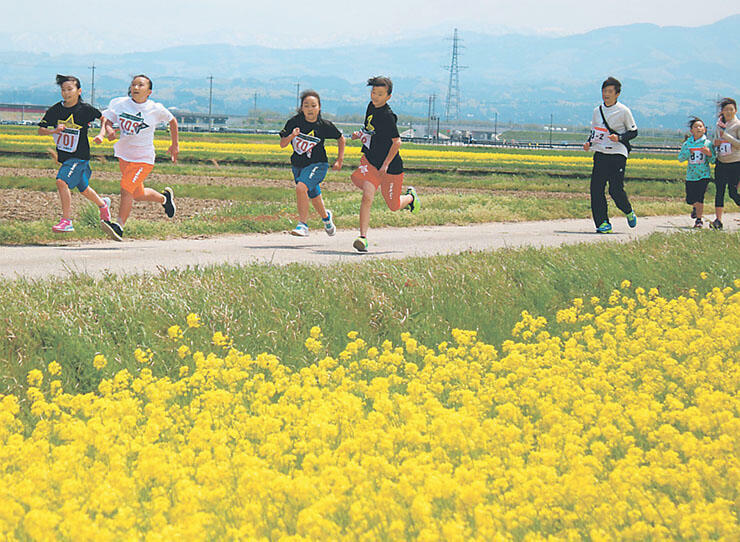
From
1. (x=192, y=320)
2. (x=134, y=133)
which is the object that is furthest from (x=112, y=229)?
(x=192, y=320)

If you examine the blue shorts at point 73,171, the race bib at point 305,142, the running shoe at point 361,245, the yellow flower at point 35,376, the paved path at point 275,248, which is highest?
the race bib at point 305,142

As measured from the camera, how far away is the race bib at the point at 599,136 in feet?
48.8

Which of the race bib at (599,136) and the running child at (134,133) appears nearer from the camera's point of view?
the running child at (134,133)

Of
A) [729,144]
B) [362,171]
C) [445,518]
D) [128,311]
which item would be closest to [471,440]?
[445,518]

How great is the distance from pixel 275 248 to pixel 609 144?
231 inches

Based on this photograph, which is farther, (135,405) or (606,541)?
(135,405)

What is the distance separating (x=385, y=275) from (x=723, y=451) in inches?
167

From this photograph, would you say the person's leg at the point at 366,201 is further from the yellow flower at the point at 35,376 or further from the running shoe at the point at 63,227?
the yellow flower at the point at 35,376

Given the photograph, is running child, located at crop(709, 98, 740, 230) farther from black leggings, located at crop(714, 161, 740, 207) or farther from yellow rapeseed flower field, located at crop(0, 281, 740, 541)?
yellow rapeseed flower field, located at crop(0, 281, 740, 541)

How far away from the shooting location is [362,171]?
480 inches

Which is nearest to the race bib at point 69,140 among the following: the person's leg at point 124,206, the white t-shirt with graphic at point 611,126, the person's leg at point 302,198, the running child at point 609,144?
the person's leg at point 124,206

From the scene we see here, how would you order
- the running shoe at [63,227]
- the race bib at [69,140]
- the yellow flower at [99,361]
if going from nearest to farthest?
the yellow flower at [99,361], the race bib at [69,140], the running shoe at [63,227]

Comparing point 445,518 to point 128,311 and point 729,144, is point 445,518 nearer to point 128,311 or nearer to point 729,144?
point 128,311

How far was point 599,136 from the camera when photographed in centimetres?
1498
